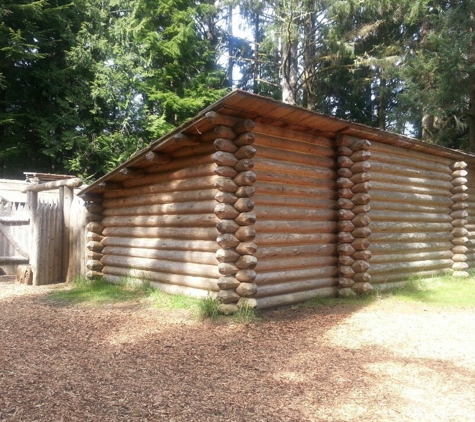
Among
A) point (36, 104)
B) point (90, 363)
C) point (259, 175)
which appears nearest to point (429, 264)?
point (259, 175)

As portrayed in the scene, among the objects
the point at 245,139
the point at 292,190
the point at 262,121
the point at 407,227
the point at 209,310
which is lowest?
the point at 209,310

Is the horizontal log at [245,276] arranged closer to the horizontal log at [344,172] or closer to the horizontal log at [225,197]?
the horizontal log at [225,197]

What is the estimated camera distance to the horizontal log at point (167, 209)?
7.76m

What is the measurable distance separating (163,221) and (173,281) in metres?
1.24

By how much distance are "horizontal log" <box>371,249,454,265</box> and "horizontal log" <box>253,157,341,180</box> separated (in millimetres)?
2227

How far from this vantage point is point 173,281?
8.42 meters

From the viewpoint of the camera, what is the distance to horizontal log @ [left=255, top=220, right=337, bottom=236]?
7660mm

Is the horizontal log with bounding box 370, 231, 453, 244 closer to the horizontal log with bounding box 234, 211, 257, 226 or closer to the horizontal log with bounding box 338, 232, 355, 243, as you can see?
the horizontal log with bounding box 338, 232, 355, 243

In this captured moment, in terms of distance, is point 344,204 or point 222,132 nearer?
point 222,132

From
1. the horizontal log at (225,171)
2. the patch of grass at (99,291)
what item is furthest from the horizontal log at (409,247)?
the patch of grass at (99,291)

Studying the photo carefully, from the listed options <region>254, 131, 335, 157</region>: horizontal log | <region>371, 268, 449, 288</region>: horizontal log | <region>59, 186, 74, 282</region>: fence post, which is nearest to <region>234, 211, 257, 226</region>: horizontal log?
<region>254, 131, 335, 157</region>: horizontal log

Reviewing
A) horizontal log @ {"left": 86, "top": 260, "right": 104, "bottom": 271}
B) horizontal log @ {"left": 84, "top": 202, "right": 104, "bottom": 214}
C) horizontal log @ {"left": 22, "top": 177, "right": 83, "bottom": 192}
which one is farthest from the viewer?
horizontal log @ {"left": 22, "top": 177, "right": 83, "bottom": 192}

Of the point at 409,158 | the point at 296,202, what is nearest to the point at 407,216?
the point at 409,158

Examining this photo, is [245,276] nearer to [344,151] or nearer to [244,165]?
[244,165]
